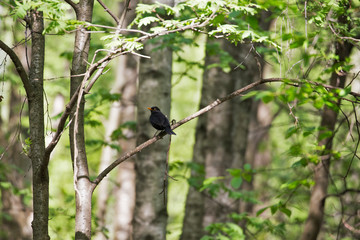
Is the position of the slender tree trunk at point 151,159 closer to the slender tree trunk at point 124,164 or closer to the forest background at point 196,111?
the forest background at point 196,111

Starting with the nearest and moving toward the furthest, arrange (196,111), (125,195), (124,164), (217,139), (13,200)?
(196,111) < (217,139) < (125,195) < (124,164) < (13,200)

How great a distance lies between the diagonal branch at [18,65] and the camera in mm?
2838

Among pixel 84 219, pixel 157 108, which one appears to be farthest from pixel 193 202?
pixel 84 219

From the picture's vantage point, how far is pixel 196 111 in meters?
6.14

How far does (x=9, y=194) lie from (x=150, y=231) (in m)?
6.66

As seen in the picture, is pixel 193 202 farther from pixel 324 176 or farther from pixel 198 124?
pixel 324 176

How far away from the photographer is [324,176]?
5535mm

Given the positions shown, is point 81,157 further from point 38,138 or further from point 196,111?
point 196,111

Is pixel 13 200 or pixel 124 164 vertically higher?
pixel 124 164

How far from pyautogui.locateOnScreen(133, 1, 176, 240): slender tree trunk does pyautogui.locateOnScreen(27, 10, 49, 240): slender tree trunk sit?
2169 mm

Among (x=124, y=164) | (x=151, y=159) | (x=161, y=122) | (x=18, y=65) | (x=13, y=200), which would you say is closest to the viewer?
(x=18, y=65)

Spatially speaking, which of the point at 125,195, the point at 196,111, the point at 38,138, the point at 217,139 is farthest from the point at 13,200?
the point at 38,138

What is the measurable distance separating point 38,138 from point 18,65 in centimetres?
58

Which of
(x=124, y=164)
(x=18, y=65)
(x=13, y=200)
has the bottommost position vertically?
(x=13, y=200)
